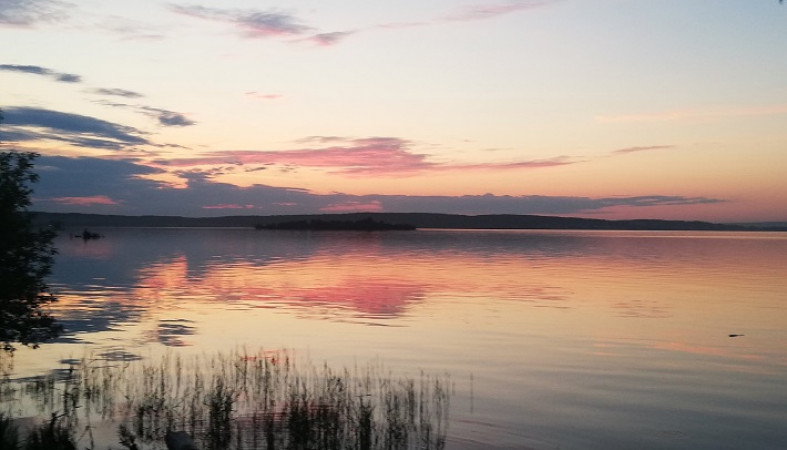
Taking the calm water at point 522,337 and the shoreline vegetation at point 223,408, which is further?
the calm water at point 522,337

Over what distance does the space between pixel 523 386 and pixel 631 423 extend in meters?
4.90

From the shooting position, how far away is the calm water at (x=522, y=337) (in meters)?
20.5

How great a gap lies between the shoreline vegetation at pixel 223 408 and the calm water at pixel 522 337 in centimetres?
139

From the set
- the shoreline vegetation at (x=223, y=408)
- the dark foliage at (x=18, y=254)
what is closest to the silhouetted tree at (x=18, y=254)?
the dark foliage at (x=18, y=254)

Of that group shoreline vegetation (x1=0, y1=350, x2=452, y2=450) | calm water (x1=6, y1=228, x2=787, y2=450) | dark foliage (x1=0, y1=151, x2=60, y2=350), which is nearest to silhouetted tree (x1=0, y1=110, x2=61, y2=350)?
dark foliage (x1=0, y1=151, x2=60, y2=350)

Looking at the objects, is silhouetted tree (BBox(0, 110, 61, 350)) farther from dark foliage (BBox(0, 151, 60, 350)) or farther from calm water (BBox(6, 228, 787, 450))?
calm water (BBox(6, 228, 787, 450))

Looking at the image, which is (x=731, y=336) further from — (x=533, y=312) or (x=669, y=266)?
(x=669, y=266)

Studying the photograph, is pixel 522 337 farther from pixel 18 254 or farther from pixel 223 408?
pixel 18 254

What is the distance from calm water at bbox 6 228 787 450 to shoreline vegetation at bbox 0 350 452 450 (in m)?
1.39

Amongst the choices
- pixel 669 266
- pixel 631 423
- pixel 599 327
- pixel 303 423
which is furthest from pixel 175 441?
pixel 669 266

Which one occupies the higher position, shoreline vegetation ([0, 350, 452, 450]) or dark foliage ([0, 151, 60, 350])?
dark foliage ([0, 151, 60, 350])

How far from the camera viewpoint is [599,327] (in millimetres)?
37406

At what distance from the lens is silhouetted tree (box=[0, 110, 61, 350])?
62.4ft

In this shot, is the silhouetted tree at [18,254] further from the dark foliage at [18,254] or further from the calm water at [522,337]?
the calm water at [522,337]
